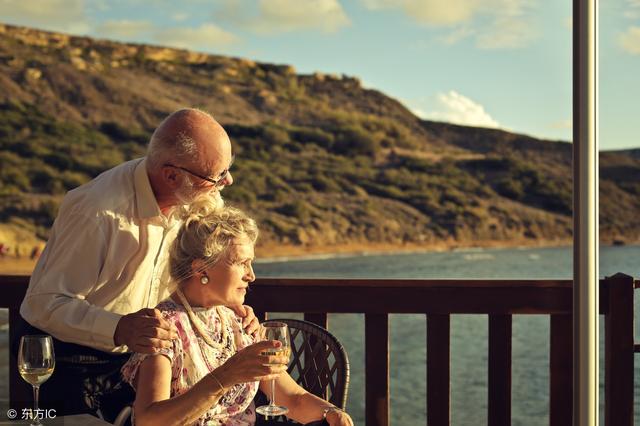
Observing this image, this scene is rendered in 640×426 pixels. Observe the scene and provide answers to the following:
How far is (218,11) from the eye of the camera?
45125mm

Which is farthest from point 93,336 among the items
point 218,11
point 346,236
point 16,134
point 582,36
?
point 218,11

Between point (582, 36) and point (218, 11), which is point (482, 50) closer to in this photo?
point (218, 11)

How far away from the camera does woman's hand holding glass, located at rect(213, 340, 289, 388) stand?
166 cm

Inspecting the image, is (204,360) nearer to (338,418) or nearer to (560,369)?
(338,418)

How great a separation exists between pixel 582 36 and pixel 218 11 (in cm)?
4483

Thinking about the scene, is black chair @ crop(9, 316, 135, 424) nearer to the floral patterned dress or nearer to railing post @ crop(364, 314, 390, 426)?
the floral patterned dress

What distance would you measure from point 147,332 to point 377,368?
1.06m

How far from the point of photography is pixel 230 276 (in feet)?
6.17

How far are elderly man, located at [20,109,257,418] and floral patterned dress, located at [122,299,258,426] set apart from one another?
0.08 m

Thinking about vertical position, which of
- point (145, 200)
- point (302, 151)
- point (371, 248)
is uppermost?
point (302, 151)

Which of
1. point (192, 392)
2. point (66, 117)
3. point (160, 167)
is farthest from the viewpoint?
point (66, 117)

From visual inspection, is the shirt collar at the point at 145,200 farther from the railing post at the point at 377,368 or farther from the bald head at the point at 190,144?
the railing post at the point at 377,368

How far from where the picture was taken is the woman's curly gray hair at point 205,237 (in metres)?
1.88

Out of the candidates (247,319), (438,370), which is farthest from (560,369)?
(247,319)
